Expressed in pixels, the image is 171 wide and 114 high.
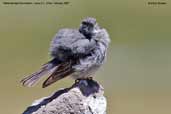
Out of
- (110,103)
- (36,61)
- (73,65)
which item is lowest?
(110,103)

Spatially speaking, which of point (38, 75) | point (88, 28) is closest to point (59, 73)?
point (38, 75)

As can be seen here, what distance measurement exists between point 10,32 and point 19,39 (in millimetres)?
77

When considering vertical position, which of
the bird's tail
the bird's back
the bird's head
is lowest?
the bird's tail

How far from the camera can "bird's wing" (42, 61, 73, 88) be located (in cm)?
250

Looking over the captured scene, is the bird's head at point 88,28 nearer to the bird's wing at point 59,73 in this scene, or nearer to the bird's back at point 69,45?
the bird's back at point 69,45

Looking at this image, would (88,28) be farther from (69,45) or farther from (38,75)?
(38,75)

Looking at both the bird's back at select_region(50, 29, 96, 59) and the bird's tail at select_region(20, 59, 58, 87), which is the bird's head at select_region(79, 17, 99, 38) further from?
the bird's tail at select_region(20, 59, 58, 87)

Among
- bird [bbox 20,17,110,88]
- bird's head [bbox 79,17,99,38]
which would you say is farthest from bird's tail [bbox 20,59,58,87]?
bird's head [bbox 79,17,99,38]

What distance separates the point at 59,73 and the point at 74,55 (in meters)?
0.12

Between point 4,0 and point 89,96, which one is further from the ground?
point 4,0

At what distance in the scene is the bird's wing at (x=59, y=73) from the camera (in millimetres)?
2496

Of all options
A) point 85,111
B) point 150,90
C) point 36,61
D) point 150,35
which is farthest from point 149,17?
point 85,111

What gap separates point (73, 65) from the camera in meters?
2.57

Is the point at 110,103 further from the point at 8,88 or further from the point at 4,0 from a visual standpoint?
the point at 4,0
